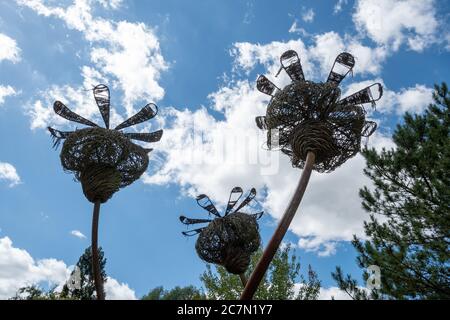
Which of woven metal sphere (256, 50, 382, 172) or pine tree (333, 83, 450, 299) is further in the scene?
pine tree (333, 83, 450, 299)

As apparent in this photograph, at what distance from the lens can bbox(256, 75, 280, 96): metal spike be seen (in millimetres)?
4547

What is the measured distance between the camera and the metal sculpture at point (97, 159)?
4.57 metres

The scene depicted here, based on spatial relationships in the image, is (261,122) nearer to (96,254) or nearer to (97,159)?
(97,159)

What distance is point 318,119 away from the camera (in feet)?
13.2

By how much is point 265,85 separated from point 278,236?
230 cm

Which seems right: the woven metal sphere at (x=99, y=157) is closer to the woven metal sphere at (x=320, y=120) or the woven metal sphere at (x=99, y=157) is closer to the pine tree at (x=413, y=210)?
the woven metal sphere at (x=320, y=120)

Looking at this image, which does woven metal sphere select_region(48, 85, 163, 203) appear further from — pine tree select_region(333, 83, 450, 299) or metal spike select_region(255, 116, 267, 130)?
pine tree select_region(333, 83, 450, 299)

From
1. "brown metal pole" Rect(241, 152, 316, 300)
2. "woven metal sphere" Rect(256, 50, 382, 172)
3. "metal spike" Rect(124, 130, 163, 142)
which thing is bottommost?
"brown metal pole" Rect(241, 152, 316, 300)

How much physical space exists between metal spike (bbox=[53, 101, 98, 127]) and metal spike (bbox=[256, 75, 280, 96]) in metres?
2.62

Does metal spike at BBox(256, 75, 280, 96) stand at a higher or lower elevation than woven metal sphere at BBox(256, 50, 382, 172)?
higher

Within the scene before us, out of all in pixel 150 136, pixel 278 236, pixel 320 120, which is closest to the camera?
pixel 278 236

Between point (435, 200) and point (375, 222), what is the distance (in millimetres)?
1706

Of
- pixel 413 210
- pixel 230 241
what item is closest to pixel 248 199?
pixel 230 241

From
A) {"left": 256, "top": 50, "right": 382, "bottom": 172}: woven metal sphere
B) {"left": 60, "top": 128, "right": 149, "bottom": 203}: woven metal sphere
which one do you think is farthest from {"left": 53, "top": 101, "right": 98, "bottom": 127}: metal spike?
{"left": 256, "top": 50, "right": 382, "bottom": 172}: woven metal sphere
